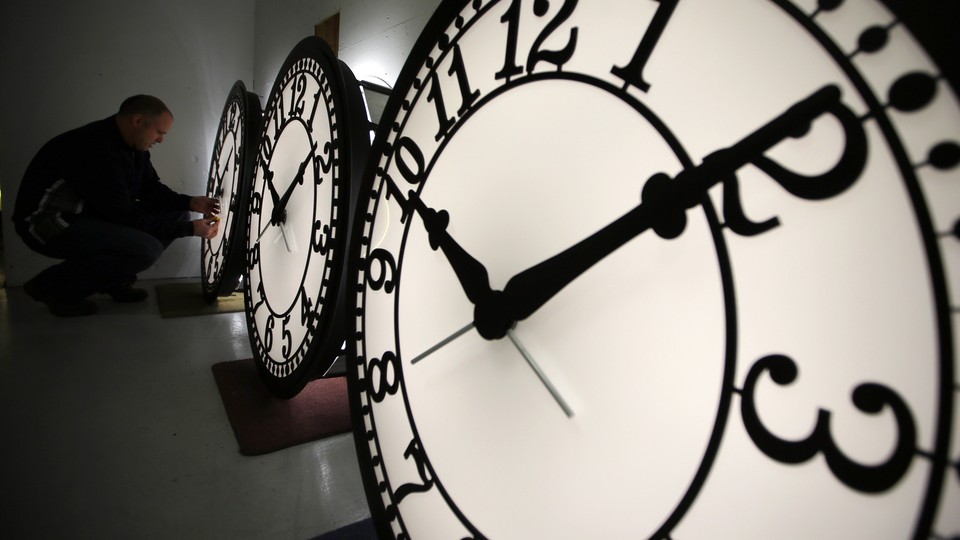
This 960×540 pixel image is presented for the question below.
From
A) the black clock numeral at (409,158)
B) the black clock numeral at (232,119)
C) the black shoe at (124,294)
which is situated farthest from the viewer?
the black shoe at (124,294)

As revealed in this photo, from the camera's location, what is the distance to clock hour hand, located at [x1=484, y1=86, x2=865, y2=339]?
0.28 metres

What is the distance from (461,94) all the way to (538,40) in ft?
0.48

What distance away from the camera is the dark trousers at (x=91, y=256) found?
72.6 inches

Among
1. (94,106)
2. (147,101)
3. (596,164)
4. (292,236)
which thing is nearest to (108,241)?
(147,101)

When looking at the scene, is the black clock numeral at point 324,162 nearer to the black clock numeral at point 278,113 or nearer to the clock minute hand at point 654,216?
the black clock numeral at point 278,113

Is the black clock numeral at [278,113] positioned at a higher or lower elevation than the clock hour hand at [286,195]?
higher

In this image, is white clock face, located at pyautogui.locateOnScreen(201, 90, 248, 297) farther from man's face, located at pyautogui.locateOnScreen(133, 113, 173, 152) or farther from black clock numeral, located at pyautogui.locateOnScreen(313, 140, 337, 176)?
black clock numeral, located at pyautogui.locateOnScreen(313, 140, 337, 176)

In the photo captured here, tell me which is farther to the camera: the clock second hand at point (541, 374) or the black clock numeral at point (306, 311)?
the black clock numeral at point (306, 311)

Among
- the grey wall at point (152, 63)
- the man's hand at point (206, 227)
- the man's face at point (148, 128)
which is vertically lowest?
the man's hand at point (206, 227)

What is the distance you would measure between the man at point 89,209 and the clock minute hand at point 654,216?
2.25 meters

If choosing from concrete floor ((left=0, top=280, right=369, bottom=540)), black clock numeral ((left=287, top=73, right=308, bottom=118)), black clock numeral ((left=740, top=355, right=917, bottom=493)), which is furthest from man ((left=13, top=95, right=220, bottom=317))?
black clock numeral ((left=740, top=355, right=917, bottom=493))

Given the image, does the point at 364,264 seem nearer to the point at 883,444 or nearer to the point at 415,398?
the point at 415,398

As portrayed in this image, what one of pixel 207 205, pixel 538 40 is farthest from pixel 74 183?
pixel 538 40

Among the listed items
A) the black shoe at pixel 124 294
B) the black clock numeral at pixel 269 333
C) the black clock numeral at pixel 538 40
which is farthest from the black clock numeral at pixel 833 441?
the black shoe at pixel 124 294
